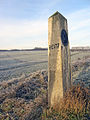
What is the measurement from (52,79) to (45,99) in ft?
3.12

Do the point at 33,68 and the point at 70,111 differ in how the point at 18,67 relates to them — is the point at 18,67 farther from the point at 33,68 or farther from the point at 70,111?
the point at 70,111

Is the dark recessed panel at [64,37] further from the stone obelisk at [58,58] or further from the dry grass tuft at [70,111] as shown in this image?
the dry grass tuft at [70,111]

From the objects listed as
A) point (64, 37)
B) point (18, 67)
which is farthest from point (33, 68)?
point (64, 37)

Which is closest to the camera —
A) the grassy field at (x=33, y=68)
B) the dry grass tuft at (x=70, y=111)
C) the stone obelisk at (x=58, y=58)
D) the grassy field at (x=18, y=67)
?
the dry grass tuft at (x=70, y=111)

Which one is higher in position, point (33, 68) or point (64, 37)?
point (64, 37)

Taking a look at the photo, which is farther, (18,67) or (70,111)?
(18,67)

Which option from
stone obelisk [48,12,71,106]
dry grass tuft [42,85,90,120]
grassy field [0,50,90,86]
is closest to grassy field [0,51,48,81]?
grassy field [0,50,90,86]

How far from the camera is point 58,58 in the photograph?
A: 11.1 ft

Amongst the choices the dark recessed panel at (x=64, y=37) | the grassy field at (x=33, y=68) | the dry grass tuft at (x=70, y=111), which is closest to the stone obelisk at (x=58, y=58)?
the dark recessed panel at (x=64, y=37)

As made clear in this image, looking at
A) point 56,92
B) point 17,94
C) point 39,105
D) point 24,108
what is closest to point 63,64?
point 56,92

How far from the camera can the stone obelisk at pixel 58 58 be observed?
3344 mm

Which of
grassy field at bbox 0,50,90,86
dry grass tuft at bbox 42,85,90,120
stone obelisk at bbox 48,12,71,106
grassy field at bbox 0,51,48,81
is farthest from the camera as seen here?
grassy field at bbox 0,51,48,81

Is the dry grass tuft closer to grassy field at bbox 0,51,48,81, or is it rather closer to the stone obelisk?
the stone obelisk

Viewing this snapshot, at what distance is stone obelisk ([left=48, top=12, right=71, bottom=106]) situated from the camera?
334cm
